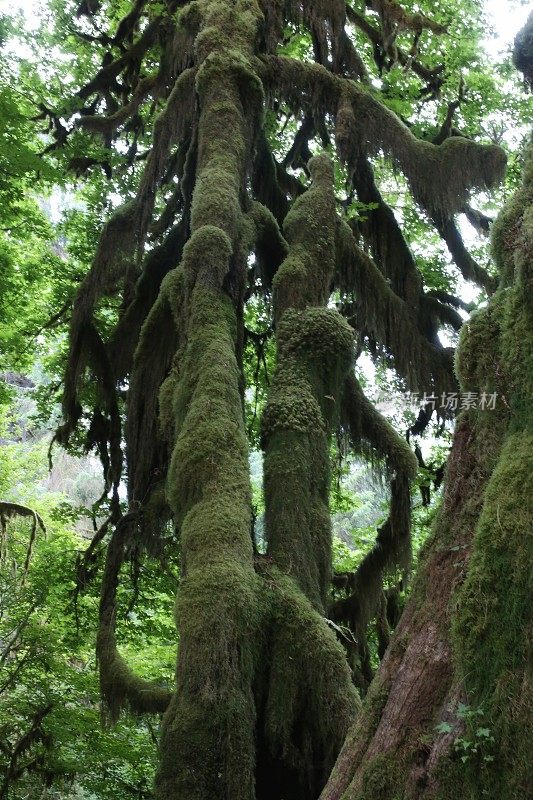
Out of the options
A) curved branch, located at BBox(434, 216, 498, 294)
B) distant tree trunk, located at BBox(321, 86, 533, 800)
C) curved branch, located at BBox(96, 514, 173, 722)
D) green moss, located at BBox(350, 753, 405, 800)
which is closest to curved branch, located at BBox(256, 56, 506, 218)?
curved branch, located at BBox(434, 216, 498, 294)

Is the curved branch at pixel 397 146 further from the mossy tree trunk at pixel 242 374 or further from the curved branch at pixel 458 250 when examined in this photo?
the curved branch at pixel 458 250

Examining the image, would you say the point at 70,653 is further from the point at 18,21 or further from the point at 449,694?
the point at 18,21

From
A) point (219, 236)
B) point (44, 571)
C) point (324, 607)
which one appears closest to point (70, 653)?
point (44, 571)

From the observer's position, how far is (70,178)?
11.9 metres

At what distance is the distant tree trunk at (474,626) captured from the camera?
2.43m

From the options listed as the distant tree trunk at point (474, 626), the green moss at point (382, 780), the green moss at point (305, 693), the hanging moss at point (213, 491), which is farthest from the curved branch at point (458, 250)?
the green moss at point (382, 780)

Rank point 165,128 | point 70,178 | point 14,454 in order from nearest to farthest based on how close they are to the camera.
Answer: point 165,128
point 70,178
point 14,454

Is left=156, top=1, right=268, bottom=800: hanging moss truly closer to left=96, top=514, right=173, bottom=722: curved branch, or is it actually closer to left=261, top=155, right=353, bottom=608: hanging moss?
left=261, top=155, right=353, bottom=608: hanging moss

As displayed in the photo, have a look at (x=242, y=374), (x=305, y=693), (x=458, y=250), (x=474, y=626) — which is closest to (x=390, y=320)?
(x=458, y=250)

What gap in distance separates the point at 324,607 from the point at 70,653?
649 centimetres

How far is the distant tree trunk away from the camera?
243 cm

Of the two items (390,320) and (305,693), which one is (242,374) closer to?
(390,320)

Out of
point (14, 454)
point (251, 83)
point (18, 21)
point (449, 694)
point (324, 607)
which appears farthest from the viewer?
point (14, 454)

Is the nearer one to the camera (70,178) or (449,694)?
(449,694)
